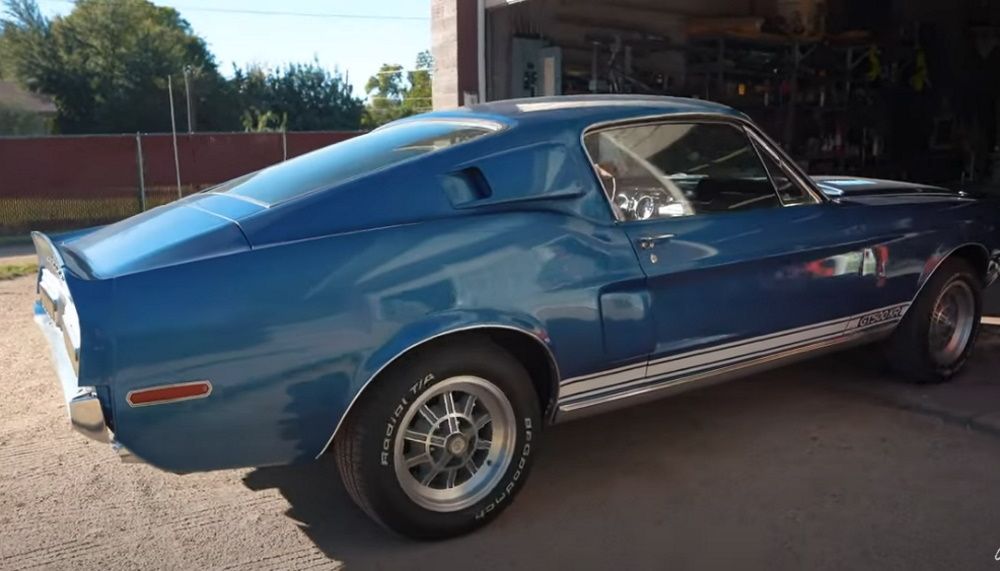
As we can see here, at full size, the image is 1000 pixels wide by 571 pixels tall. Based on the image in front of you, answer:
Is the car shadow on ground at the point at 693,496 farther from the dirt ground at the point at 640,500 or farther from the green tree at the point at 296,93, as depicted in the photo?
the green tree at the point at 296,93

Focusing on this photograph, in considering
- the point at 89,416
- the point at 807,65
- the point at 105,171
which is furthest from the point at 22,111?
the point at 89,416

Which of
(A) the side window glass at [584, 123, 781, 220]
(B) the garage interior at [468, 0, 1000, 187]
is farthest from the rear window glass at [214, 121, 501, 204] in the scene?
(B) the garage interior at [468, 0, 1000, 187]

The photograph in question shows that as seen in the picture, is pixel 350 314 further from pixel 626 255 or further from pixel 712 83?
pixel 712 83

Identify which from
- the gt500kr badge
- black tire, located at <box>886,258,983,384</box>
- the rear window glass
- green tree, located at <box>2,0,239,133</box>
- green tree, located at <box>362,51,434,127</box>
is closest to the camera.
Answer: the rear window glass

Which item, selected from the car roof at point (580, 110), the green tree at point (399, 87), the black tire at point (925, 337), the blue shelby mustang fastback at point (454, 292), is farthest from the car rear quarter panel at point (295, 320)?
the green tree at point (399, 87)

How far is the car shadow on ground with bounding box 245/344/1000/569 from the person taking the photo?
3.21 meters

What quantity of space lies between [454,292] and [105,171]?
1410 cm

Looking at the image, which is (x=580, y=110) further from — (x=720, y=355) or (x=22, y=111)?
(x=22, y=111)

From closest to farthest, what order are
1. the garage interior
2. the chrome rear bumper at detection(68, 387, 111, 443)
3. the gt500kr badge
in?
the chrome rear bumper at detection(68, 387, 111, 443)
the gt500kr badge
the garage interior

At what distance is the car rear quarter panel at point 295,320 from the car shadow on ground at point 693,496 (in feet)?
2.23

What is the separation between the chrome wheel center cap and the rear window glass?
105 centimetres

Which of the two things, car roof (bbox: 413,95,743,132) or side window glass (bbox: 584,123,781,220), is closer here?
car roof (bbox: 413,95,743,132)

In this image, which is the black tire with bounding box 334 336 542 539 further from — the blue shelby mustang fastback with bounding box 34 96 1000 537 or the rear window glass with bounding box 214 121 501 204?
the rear window glass with bounding box 214 121 501 204

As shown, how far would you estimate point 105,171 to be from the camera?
50.3 ft
